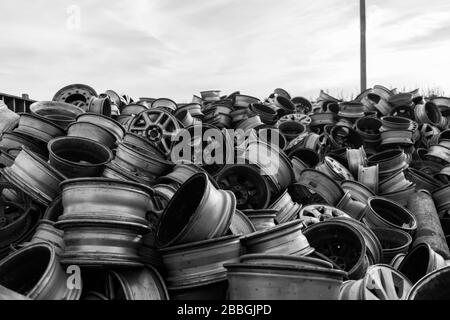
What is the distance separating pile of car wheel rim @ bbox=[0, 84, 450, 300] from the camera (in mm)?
4711

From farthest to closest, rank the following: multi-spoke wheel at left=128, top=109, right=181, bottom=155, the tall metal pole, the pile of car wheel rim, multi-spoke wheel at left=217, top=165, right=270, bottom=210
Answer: the tall metal pole < multi-spoke wheel at left=128, top=109, right=181, bottom=155 < multi-spoke wheel at left=217, top=165, right=270, bottom=210 < the pile of car wheel rim

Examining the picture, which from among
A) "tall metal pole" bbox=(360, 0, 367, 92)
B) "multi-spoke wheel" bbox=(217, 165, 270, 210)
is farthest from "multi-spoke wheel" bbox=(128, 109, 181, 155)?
"tall metal pole" bbox=(360, 0, 367, 92)

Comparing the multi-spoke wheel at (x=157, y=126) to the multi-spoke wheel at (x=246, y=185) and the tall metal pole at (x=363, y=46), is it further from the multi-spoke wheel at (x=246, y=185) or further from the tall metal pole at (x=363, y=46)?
the tall metal pole at (x=363, y=46)

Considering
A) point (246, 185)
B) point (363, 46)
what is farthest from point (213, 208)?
point (363, 46)

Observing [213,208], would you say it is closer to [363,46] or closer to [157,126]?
[157,126]

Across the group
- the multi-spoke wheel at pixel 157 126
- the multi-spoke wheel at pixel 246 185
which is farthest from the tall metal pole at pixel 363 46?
the multi-spoke wheel at pixel 246 185

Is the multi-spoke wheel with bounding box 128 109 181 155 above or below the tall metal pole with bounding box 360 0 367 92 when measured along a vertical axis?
below

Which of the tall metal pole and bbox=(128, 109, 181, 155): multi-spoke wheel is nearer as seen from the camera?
bbox=(128, 109, 181, 155): multi-spoke wheel

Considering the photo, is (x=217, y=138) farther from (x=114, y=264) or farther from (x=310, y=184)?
(x=114, y=264)

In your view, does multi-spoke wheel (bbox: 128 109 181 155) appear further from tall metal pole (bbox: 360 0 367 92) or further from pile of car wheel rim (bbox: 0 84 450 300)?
tall metal pole (bbox: 360 0 367 92)

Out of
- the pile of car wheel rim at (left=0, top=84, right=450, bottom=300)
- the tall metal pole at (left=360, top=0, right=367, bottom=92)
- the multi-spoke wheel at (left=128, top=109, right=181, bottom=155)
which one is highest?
the tall metal pole at (left=360, top=0, right=367, bottom=92)

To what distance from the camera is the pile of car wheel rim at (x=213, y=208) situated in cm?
471

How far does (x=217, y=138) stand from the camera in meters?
8.30
